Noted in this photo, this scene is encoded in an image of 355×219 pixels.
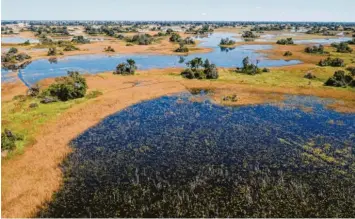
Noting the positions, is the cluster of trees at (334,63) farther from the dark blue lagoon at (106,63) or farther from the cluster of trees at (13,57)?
the cluster of trees at (13,57)

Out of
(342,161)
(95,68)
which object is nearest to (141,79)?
(95,68)

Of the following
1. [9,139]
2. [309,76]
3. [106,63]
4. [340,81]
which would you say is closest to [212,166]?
[9,139]

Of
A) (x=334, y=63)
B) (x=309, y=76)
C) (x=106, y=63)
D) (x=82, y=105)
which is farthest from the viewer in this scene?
(x=106, y=63)

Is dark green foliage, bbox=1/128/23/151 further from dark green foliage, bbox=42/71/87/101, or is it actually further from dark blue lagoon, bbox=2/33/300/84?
dark blue lagoon, bbox=2/33/300/84

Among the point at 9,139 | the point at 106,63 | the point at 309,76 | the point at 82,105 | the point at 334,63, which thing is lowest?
the point at 106,63

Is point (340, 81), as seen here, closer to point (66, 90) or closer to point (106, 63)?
point (66, 90)

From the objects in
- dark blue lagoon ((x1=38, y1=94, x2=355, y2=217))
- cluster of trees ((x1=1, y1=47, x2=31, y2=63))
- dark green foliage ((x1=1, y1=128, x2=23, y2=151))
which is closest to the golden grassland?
dark green foliage ((x1=1, y1=128, x2=23, y2=151))
